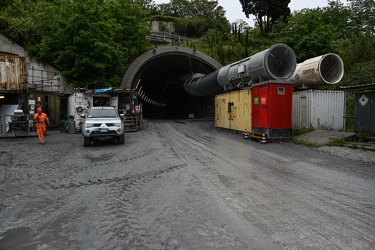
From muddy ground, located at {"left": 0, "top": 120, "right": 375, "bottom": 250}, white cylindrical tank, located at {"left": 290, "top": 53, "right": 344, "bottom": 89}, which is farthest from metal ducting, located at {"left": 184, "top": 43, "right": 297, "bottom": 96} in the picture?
muddy ground, located at {"left": 0, "top": 120, "right": 375, "bottom": 250}

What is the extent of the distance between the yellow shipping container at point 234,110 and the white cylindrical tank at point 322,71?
4.14 meters

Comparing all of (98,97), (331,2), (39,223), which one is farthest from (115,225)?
(331,2)

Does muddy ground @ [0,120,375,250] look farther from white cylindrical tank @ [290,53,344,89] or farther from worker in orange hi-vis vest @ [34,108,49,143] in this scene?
white cylindrical tank @ [290,53,344,89]

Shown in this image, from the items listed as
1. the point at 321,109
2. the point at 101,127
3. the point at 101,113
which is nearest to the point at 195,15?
the point at 321,109

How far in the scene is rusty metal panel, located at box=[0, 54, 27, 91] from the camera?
63.4 feet

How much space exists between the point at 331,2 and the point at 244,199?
128 feet

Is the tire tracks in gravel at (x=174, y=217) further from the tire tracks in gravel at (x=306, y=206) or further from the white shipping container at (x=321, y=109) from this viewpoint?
the white shipping container at (x=321, y=109)

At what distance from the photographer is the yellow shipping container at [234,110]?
16.7 metres

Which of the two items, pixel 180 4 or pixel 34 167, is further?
pixel 180 4

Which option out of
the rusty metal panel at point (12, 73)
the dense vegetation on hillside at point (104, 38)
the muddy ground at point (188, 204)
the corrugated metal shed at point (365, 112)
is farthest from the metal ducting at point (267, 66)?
the rusty metal panel at point (12, 73)

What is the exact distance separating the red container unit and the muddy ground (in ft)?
16.2

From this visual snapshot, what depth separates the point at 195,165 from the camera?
861 centimetres

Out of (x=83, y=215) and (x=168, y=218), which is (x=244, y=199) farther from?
(x=83, y=215)

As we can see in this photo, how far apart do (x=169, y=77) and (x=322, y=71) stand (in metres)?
29.7
